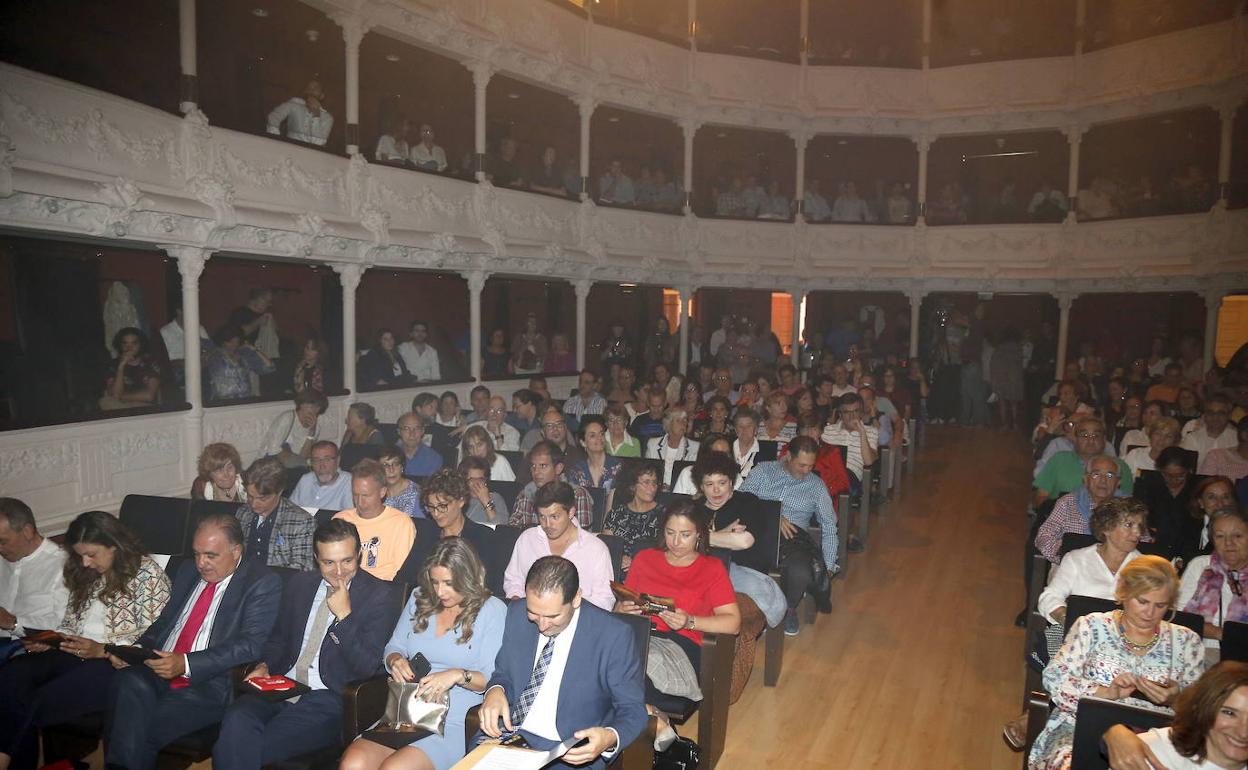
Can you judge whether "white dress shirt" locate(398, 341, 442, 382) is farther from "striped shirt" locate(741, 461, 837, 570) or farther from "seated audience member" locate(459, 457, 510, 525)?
"striped shirt" locate(741, 461, 837, 570)

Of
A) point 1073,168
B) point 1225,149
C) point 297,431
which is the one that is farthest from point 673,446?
point 1073,168

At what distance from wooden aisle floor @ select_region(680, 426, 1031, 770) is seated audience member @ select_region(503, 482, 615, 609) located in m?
1.06

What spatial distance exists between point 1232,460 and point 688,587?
492cm

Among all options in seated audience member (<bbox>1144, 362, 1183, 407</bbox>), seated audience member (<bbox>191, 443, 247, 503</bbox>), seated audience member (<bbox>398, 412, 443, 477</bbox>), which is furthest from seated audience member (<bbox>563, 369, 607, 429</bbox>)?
seated audience member (<bbox>1144, 362, 1183, 407</bbox>)

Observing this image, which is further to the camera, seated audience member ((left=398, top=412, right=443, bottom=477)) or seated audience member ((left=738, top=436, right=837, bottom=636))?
seated audience member ((left=398, top=412, right=443, bottom=477))

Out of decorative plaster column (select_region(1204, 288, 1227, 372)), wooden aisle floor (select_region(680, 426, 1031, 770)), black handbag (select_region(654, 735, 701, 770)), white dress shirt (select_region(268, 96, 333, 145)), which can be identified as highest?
white dress shirt (select_region(268, 96, 333, 145))

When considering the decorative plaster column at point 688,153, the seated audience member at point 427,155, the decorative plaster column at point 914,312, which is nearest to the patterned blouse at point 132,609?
the seated audience member at point 427,155

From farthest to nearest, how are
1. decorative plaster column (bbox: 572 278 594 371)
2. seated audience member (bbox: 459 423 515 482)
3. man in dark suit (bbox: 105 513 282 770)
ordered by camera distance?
decorative plaster column (bbox: 572 278 594 371)
seated audience member (bbox: 459 423 515 482)
man in dark suit (bbox: 105 513 282 770)

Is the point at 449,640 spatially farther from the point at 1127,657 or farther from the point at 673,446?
the point at 673,446

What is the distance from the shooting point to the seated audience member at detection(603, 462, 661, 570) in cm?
514

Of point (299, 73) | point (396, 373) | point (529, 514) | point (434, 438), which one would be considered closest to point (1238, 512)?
point (529, 514)

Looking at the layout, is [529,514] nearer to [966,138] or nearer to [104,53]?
[104,53]

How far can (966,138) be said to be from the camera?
55.7ft

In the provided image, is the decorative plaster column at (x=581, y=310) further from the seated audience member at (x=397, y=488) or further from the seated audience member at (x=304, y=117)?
the seated audience member at (x=397, y=488)
